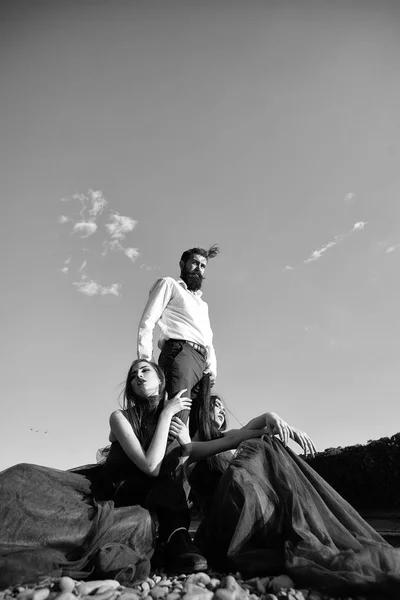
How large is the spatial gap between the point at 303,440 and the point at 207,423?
1.03 meters

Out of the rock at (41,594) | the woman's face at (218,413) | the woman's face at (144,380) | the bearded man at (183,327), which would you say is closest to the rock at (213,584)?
the rock at (41,594)

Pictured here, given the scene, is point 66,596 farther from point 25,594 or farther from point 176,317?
point 176,317

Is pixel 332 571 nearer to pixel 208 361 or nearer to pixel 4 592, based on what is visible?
pixel 4 592

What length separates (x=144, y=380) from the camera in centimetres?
388

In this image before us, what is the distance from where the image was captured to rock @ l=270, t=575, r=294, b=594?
2.36m

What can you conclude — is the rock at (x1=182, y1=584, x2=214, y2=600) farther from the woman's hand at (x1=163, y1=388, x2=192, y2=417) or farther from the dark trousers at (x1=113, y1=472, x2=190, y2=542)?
the woman's hand at (x1=163, y1=388, x2=192, y2=417)

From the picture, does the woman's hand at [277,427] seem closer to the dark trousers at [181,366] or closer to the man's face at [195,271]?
the dark trousers at [181,366]

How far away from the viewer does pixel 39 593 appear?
2.22m

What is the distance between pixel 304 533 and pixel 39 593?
4.97 feet

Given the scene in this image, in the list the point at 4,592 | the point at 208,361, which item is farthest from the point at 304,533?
the point at 208,361

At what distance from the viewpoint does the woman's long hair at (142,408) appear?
3.66 metres

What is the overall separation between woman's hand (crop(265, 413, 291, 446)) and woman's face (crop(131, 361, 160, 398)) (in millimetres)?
1031

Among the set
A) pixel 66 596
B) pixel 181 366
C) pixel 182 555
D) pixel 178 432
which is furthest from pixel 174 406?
pixel 66 596

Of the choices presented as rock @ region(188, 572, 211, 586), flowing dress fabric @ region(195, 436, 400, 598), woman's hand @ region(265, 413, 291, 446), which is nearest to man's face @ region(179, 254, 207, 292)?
woman's hand @ region(265, 413, 291, 446)
